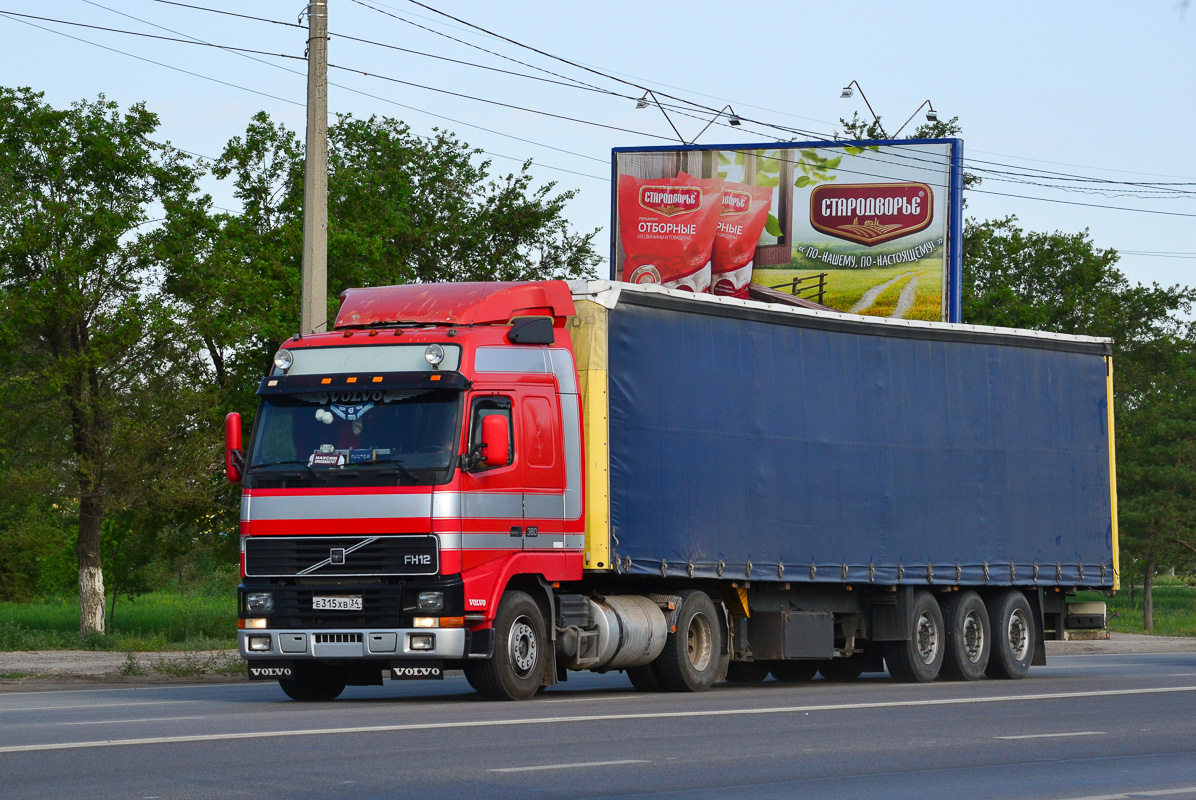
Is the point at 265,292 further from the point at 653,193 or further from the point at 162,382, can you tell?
the point at 653,193

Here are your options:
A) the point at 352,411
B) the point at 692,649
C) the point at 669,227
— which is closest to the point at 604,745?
the point at 352,411

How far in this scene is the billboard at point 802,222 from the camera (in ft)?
105

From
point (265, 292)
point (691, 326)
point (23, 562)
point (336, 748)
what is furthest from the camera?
point (23, 562)

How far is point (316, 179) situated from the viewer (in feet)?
67.7

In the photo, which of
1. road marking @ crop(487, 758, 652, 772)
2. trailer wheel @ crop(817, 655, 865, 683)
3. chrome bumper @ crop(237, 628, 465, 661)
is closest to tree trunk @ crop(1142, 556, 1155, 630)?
trailer wheel @ crop(817, 655, 865, 683)

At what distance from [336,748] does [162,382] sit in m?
22.0

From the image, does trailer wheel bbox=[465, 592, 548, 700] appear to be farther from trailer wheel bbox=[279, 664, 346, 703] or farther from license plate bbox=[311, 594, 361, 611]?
trailer wheel bbox=[279, 664, 346, 703]

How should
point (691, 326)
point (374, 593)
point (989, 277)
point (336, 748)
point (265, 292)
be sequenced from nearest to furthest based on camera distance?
point (336, 748), point (374, 593), point (691, 326), point (265, 292), point (989, 277)

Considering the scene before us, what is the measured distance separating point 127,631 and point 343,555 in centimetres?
2106

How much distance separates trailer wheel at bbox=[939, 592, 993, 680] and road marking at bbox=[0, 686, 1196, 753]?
270 cm

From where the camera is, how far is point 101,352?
30.7 metres

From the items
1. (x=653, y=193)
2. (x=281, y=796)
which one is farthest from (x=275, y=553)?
(x=653, y=193)

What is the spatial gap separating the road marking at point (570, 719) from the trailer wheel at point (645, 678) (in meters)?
2.52

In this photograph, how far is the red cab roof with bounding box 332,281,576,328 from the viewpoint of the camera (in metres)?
16.5
